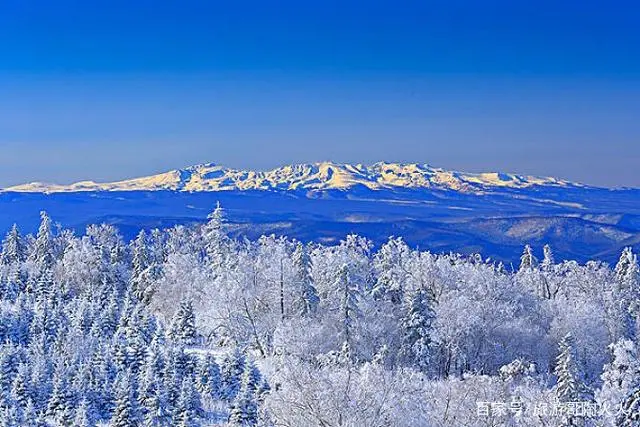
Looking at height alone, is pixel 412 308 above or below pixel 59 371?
above

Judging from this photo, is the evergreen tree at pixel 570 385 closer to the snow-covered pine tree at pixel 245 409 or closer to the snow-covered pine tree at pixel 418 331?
the snow-covered pine tree at pixel 245 409

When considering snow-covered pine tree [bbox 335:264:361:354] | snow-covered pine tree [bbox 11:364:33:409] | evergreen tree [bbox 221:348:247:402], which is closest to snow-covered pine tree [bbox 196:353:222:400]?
evergreen tree [bbox 221:348:247:402]

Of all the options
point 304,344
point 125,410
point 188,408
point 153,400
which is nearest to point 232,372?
point 304,344

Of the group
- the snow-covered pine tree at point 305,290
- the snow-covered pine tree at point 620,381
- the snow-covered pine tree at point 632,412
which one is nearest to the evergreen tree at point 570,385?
the snow-covered pine tree at point 620,381

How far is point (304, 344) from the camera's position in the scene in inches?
2347

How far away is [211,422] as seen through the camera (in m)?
53.0

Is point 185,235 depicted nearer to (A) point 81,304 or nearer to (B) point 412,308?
(A) point 81,304

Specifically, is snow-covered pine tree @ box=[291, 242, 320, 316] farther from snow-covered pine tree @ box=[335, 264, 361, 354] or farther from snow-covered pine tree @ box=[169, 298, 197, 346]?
snow-covered pine tree @ box=[169, 298, 197, 346]

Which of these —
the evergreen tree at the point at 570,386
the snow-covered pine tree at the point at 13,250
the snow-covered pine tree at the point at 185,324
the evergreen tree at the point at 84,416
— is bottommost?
the evergreen tree at the point at 84,416

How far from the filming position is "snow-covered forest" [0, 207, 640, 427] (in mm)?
33469

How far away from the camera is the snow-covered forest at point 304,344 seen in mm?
33469

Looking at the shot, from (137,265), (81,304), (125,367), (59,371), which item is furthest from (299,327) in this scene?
(137,265)

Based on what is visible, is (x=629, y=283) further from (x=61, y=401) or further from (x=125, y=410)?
(x=61, y=401)

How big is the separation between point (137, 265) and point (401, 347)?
149ft
